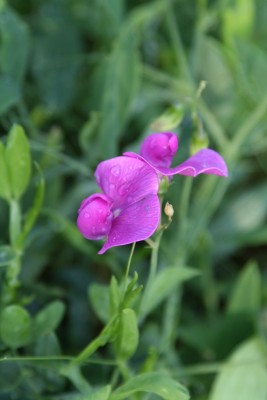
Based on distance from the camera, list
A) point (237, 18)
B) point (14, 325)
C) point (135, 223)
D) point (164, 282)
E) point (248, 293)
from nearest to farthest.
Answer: point (135, 223) → point (14, 325) → point (164, 282) → point (248, 293) → point (237, 18)

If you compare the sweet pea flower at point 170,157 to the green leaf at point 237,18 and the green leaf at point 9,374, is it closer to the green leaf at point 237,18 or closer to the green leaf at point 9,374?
the green leaf at point 9,374

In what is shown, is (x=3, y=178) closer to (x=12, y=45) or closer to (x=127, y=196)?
(x=127, y=196)

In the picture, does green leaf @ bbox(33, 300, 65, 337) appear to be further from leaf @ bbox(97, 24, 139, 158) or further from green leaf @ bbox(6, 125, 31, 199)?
→ leaf @ bbox(97, 24, 139, 158)

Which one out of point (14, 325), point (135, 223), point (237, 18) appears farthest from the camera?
point (237, 18)

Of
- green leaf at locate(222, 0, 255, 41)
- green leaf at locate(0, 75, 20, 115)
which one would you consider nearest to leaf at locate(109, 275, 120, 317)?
green leaf at locate(0, 75, 20, 115)

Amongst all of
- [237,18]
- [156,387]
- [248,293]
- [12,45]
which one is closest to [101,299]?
[156,387]

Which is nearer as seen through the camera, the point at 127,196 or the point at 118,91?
the point at 127,196

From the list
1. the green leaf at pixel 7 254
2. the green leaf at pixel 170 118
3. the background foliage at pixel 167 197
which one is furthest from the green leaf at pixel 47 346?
the green leaf at pixel 170 118
